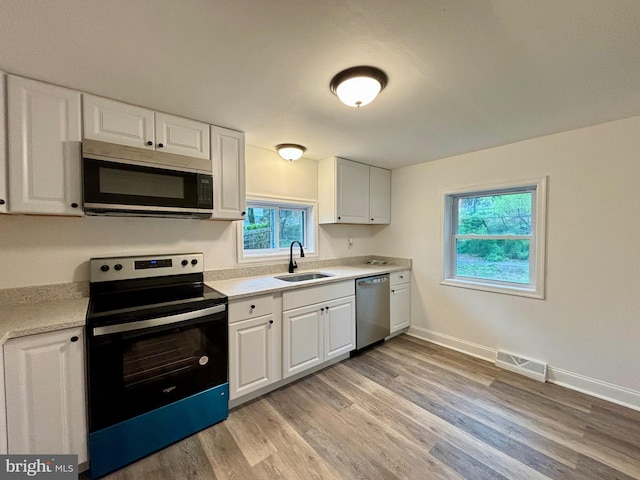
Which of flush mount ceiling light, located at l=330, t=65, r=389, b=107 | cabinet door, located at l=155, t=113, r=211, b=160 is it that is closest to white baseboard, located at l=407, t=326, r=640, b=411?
flush mount ceiling light, located at l=330, t=65, r=389, b=107

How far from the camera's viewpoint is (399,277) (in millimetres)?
3352

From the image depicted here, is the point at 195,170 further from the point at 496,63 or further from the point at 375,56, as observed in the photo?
the point at 496,63

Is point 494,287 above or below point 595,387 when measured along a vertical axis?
above

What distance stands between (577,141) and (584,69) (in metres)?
1.13

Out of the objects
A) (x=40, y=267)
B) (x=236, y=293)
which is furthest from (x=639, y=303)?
(x=40, y=267)

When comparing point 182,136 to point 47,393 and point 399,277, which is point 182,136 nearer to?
point 47,393

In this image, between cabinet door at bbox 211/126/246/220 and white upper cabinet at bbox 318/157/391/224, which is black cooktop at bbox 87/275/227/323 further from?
white upper cabinet at bbox 318/157/391/224

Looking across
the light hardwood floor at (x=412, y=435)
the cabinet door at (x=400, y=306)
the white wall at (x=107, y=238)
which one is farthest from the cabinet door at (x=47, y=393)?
the cabinet door at (x=400, y=306)

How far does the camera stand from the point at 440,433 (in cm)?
181

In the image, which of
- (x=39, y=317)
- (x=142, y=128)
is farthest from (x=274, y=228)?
(x=39, y=317)

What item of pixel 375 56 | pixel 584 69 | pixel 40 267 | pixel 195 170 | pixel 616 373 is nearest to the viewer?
pixel 375 56

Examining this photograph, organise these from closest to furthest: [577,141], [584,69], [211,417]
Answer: [584,69]
[211,417]
[577,141]

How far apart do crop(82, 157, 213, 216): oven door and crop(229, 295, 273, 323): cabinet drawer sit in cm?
76

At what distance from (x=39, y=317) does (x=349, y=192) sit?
2791 millimetres
